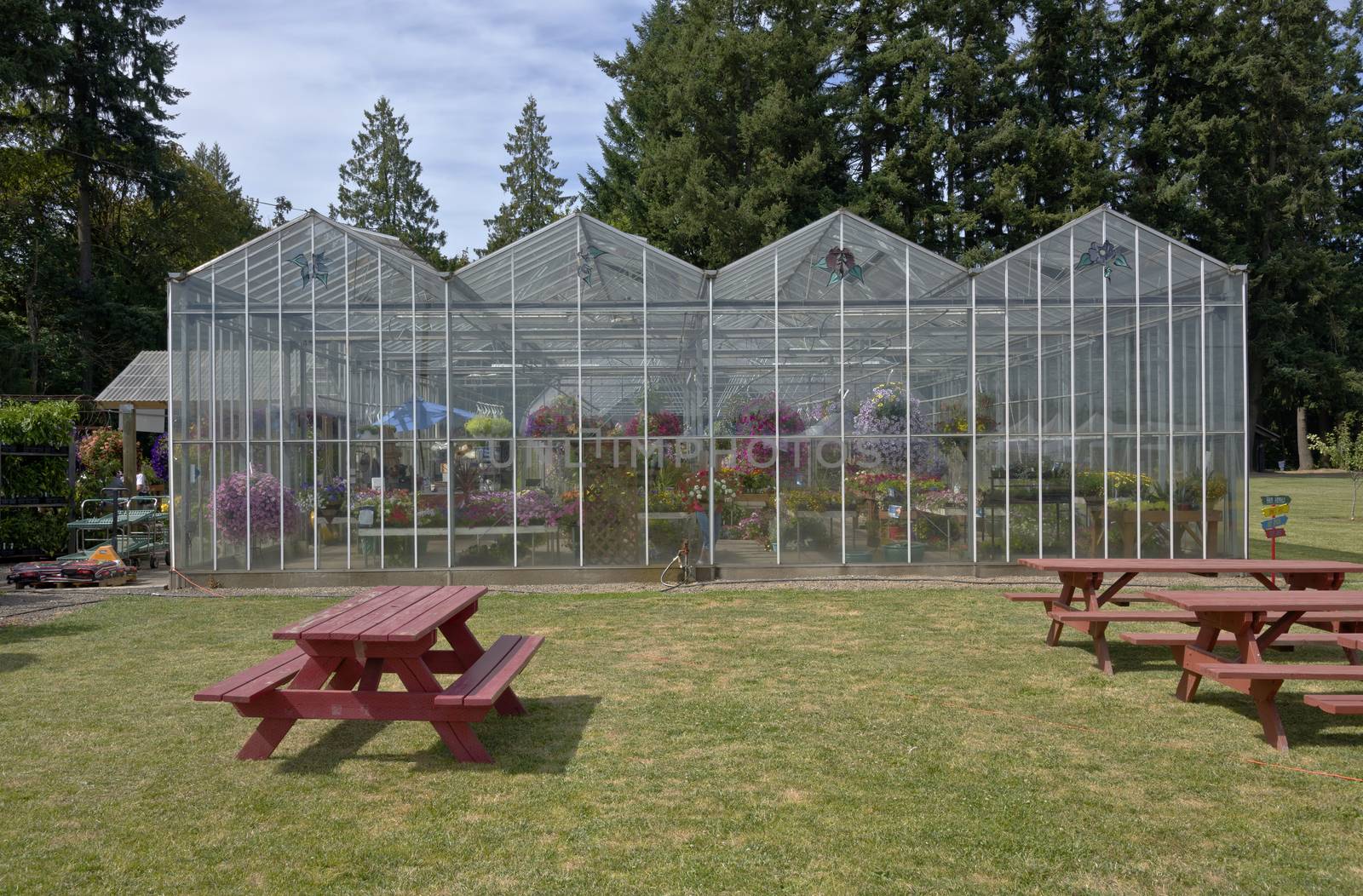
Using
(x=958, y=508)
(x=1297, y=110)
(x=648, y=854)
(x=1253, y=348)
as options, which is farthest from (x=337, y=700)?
(x=1297, y=110)

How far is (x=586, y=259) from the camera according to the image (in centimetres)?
1309

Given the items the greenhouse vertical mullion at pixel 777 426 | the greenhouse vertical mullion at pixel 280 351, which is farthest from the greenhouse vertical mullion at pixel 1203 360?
the greenhouse vertical mullion at pixel 280 351

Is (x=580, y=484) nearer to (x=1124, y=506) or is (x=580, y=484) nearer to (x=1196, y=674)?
(x=1124, y=506)

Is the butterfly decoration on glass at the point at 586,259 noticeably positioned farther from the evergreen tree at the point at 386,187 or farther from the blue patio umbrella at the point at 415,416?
the evergreen tree at the point at 386,187

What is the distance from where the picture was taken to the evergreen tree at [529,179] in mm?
52125

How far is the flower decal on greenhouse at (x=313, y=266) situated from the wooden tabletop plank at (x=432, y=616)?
7.77 metres

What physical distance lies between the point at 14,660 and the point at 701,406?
8.21 m

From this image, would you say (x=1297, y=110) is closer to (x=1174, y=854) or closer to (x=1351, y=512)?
(x=1351, y=512)

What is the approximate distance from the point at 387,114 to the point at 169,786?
172ft

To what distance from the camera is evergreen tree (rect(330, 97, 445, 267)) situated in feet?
166

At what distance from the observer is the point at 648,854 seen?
4070 millimetres

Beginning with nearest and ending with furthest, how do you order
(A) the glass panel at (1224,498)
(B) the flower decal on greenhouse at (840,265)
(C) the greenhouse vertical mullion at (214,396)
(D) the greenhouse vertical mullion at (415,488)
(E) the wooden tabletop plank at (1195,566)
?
1. (E) the wooden tabletop plank at (1195,566)
2. (C) the greenhouse vertical mullion at (214,396)
3. (D) the greenhouse vertical mullion at (415,488)
4. (A) the glass panel at (1224,498)
5. (B) the flower decal on greenhouse at (840,265)

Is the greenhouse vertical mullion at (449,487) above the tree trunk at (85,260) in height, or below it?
below

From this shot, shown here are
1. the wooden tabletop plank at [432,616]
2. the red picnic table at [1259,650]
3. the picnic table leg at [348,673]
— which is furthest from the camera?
the picnic table leg at [348,673]
